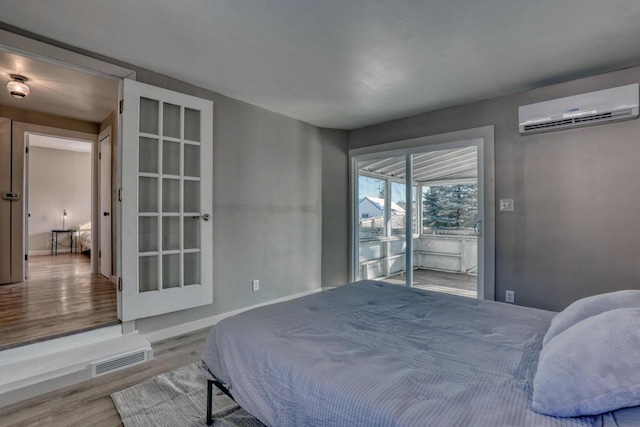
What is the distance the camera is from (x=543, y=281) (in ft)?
9.94

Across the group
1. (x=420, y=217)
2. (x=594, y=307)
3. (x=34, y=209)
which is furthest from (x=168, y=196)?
(x=34, y=209)

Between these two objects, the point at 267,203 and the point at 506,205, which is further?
the point at 267,203

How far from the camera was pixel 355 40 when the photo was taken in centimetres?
226

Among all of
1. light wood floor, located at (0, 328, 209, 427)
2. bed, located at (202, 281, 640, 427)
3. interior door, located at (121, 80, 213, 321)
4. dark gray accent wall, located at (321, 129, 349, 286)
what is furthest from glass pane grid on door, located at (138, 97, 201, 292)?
dark gray accent wall, located at (321, 129, 349, 286)

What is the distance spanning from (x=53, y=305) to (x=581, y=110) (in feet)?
18.2

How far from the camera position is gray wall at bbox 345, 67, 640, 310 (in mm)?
2666

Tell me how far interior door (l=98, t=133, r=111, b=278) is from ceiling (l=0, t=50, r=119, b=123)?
47 cm

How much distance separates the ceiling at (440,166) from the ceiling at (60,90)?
3.47 m

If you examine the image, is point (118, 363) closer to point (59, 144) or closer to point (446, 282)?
point (446, 282)

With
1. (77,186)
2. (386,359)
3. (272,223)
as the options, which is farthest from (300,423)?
(77,186)

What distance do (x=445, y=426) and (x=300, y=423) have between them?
1.69 feet

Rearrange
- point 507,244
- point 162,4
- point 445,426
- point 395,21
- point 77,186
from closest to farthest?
point 445,426 < point 162,4 < point 395,21 < point 507,244 < point 77,186

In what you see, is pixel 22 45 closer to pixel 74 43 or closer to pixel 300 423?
pixel 74 43

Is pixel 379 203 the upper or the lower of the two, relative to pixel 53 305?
upper
